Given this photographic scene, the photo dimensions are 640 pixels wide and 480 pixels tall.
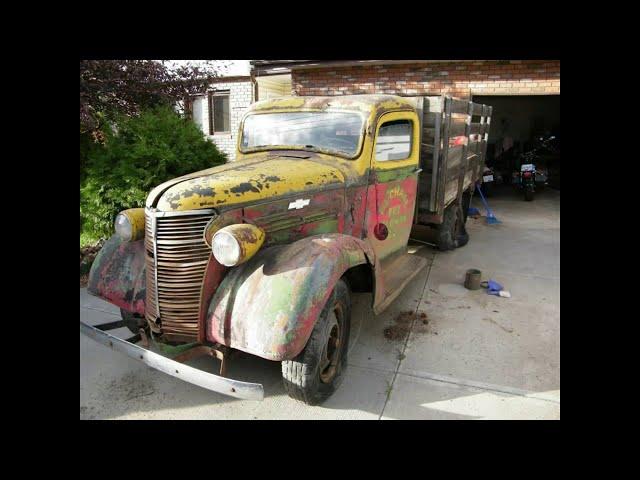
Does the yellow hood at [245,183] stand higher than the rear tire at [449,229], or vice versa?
the yellow hood at [245,183]

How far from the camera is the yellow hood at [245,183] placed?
9.49ft

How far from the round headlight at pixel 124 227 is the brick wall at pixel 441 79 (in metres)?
7.15

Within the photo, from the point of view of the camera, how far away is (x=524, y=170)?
37.7 ft

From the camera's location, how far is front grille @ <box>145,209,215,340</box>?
289 cm

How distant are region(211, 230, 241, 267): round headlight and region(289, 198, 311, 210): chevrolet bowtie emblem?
723 mm

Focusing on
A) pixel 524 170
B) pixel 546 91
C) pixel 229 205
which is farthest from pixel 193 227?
pixel 524 170

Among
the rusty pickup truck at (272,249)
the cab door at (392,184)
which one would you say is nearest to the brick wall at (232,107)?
the cab door at (392,184)

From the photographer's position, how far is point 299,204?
3.40 m

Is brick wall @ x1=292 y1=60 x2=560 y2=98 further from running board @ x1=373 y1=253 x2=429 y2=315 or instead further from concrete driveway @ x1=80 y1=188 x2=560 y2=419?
running board @ x1=373 y1=253 x2=429 y2=315

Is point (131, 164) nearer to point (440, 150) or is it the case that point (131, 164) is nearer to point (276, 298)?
point (440, 150)

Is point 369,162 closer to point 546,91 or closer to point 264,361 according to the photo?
point 264,361

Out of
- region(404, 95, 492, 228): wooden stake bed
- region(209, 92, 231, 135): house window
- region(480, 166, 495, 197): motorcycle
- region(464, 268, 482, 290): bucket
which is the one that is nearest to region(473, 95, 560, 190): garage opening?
region(480, 166, 495, 197): motorcycle

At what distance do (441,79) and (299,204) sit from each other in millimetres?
6774

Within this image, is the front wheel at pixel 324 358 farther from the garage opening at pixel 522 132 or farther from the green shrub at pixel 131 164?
the garage opening at pixel 522 132
